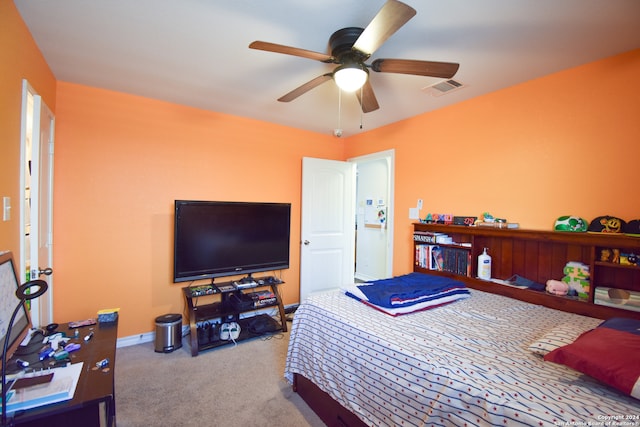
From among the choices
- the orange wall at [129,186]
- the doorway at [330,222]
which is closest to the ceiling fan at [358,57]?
the orange wall at [129,186]

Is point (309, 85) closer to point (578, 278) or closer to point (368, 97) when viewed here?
point (368, 97)

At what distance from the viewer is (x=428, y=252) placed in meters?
3.00

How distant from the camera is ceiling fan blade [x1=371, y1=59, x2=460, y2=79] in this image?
63.9 inches

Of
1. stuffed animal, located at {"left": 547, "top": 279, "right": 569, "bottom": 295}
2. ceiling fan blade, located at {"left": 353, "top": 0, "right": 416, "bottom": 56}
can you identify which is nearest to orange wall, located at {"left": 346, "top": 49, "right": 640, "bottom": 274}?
stuffed animal, located at {"left": 547, "top": 279, "right": 569, "bottom": 295}

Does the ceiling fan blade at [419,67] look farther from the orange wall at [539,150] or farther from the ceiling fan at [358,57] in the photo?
A: the orange wall at [539,150]

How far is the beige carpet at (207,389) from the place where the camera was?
1.89 metres

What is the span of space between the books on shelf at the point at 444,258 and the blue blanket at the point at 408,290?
0.36m

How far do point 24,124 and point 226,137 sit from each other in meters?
1.82

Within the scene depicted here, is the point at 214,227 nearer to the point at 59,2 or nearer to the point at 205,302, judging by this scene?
the point at 205,302

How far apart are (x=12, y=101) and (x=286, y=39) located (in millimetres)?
1578

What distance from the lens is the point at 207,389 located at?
2207 millimetres

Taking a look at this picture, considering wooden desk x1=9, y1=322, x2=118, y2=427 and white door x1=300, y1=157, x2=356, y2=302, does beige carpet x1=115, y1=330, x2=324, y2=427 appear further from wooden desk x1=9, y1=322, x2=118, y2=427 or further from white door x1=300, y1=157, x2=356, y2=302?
white door x1=300, y1=157, x2=356, y2=302

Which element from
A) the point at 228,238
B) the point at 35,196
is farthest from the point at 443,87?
the point at 35,196

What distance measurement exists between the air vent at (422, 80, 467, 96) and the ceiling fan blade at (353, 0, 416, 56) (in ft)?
3.80
